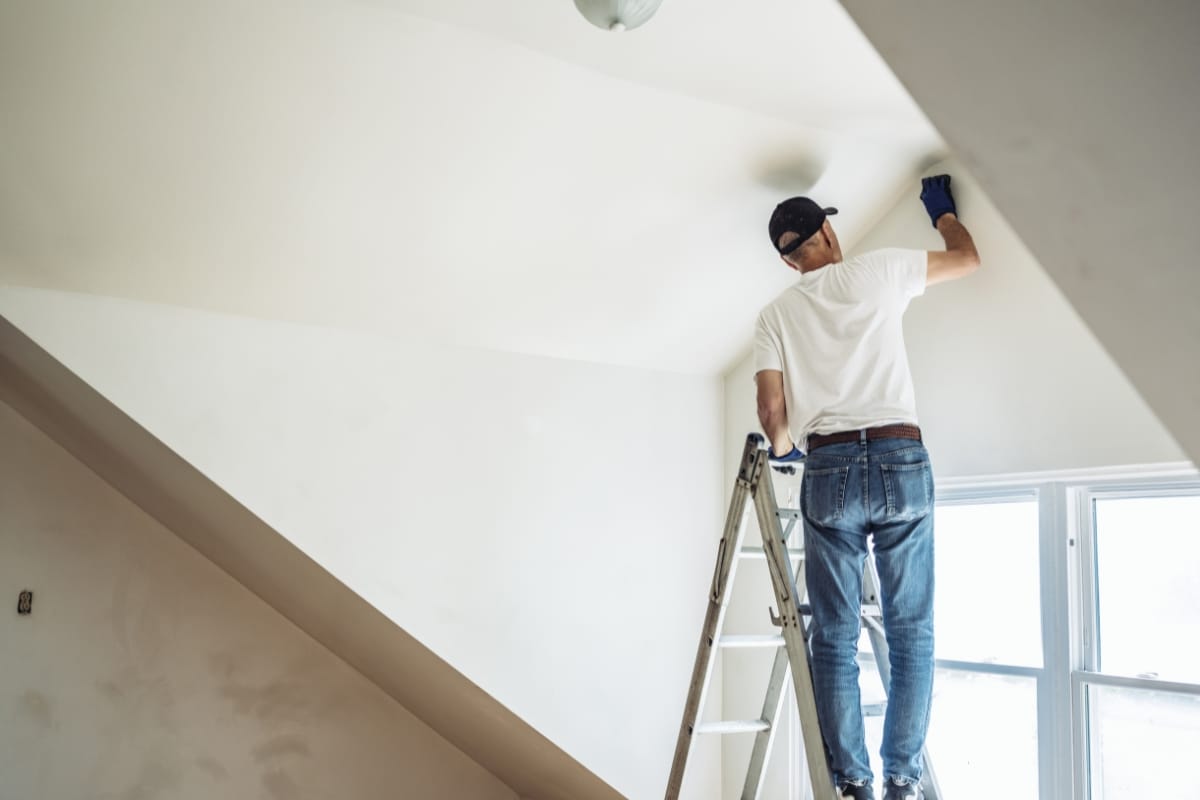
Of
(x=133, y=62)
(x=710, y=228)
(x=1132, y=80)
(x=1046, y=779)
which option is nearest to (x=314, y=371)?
(x=133, y=62)

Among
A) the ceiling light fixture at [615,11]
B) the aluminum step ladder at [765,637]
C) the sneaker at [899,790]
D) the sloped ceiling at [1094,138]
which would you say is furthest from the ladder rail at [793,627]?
the sloped ceiling at [1094,138]

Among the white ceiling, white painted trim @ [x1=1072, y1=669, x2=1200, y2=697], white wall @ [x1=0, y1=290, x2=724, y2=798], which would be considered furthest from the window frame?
white wall @ [x1=0, y1=290, x2=724, y2=798]

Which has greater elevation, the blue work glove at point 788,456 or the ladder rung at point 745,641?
the blue work glove at point 788,456

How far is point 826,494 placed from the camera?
2.09 metres

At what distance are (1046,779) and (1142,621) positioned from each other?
1.66ft

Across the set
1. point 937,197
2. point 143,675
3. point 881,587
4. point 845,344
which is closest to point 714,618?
point 881,587

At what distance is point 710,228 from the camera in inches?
116

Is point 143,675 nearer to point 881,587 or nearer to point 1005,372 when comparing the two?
point 881,587

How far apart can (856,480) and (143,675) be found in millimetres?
3571

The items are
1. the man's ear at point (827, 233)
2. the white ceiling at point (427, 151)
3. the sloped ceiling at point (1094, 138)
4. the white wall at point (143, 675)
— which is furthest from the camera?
the white wall at point (143, 675)

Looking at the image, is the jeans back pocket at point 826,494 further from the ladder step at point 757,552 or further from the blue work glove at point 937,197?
the blue work glove at point 937,197

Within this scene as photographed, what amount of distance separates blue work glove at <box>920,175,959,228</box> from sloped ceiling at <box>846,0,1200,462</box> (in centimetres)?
208

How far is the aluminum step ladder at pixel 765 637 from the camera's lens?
2090 millimetres

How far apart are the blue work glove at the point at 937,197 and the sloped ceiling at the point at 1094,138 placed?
6.83ft
